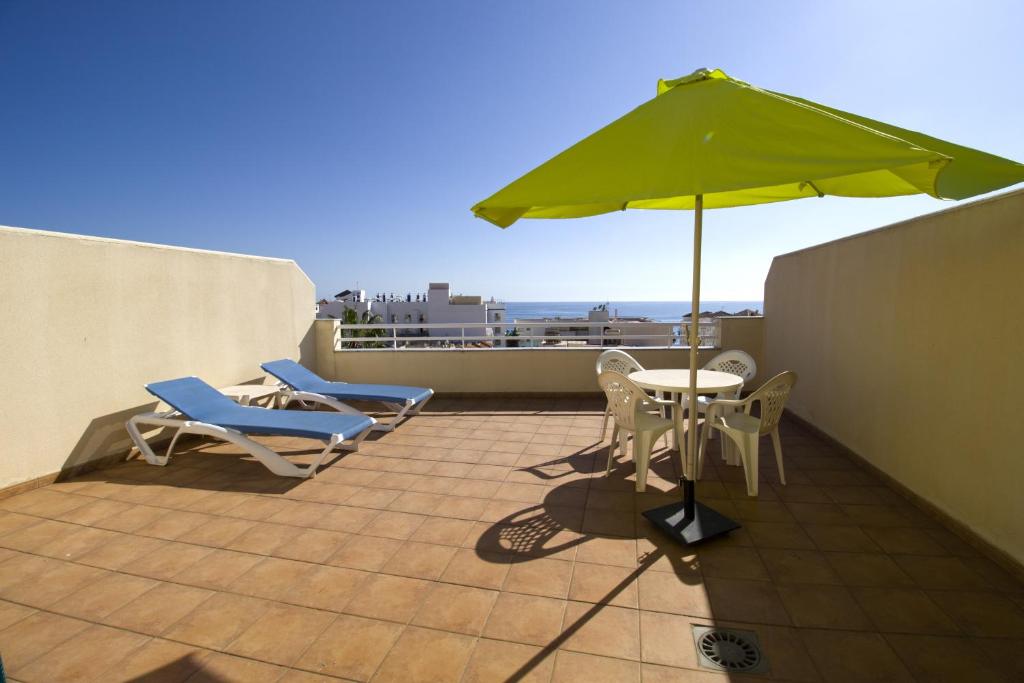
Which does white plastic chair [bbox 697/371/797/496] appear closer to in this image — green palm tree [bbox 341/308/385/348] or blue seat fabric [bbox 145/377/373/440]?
blue seat fabric [bbox 145/377/373/440]

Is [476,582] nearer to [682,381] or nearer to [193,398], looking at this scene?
[682,381]

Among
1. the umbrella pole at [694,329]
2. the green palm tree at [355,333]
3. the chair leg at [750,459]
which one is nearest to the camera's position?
the umbrella pole at [694,329]

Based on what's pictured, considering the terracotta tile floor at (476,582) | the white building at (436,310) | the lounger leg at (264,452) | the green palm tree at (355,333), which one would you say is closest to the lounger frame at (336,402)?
the lounger leg at (264,452)

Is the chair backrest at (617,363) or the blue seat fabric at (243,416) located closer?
the blue seat fabric at (243,416)

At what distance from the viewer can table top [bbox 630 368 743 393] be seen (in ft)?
11.3

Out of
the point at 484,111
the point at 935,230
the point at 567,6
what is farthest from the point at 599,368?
the point at 484,111

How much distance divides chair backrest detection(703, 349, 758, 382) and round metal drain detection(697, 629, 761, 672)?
3092mm

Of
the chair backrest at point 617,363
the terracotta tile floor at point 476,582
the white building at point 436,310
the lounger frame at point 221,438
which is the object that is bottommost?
the terracotta tile floor at point 476,582

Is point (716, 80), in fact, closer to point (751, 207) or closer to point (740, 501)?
point (751, 207)

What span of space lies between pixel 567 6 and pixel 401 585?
607 centimetres

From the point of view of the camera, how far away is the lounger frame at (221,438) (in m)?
3.65

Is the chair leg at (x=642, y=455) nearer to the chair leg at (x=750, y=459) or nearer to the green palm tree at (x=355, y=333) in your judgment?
the chair leg at (x=750, y=459)

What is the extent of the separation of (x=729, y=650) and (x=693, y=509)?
1.01m

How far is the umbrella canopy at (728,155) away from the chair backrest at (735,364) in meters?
2.32
